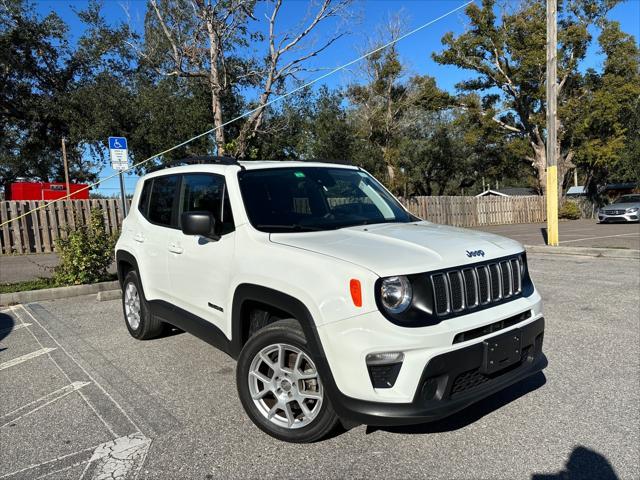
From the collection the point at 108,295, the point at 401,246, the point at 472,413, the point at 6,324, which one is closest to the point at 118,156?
the point at 108,295

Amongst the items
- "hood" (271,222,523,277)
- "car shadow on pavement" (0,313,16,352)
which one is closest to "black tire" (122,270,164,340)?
"car shadow on pavement" (0,313,16,352)

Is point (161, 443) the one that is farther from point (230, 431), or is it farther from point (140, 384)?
point (140, 384)

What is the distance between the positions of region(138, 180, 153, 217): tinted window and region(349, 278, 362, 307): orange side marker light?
10.8ft

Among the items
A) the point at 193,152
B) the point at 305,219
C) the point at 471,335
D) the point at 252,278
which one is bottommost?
the point at 471,335

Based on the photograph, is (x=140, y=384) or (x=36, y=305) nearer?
(x=140, y=384)

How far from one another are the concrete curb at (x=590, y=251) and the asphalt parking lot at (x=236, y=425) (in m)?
6.05

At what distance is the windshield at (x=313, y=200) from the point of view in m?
3.65

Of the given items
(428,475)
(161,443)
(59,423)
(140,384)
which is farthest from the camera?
(140,384)

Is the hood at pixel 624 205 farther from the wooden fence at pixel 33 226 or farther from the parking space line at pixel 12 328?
the parking space line at pixel 12 328

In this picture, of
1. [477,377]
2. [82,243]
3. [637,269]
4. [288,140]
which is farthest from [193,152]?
[477,377]

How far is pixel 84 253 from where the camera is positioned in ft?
26.3

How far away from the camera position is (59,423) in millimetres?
3525

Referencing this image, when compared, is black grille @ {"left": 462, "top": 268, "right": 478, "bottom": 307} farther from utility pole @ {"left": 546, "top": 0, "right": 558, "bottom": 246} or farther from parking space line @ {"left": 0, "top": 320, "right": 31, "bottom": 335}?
utility pole @ {"left": 546, "top": 0, "right": 558, "bottom": 246}

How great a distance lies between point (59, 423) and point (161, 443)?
914 mm
